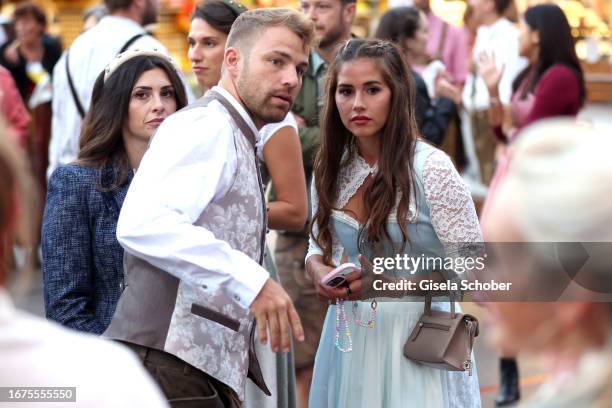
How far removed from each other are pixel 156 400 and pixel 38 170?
28.8 ft

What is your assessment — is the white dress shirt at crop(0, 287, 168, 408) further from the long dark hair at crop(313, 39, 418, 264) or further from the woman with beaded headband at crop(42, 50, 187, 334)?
the long dark hair at crop(313, 39, 418, 264)

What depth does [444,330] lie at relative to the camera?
3.73m

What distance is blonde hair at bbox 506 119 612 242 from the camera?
1742mm

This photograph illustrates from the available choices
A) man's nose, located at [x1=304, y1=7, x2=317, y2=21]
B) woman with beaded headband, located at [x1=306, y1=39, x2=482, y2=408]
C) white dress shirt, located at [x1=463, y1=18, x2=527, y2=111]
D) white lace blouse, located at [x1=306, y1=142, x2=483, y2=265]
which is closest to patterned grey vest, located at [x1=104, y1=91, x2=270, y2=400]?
woman with beaded headband, located at [x1=306, y1=39, x2=482, y2=408]

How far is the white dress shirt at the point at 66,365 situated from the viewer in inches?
69.4

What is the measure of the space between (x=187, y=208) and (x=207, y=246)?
0.48 feet

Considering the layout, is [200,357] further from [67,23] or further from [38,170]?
[67,23]

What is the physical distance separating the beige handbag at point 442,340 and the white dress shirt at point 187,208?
871 mm

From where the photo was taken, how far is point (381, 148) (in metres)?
4.05

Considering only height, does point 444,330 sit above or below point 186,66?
above

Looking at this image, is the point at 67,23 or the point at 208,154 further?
the point at 67,23

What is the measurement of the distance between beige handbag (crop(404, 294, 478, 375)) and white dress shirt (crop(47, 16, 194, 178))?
306cm

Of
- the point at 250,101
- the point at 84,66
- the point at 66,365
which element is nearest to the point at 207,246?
the point at 250,101

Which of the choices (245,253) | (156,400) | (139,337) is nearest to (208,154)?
(245,253)
